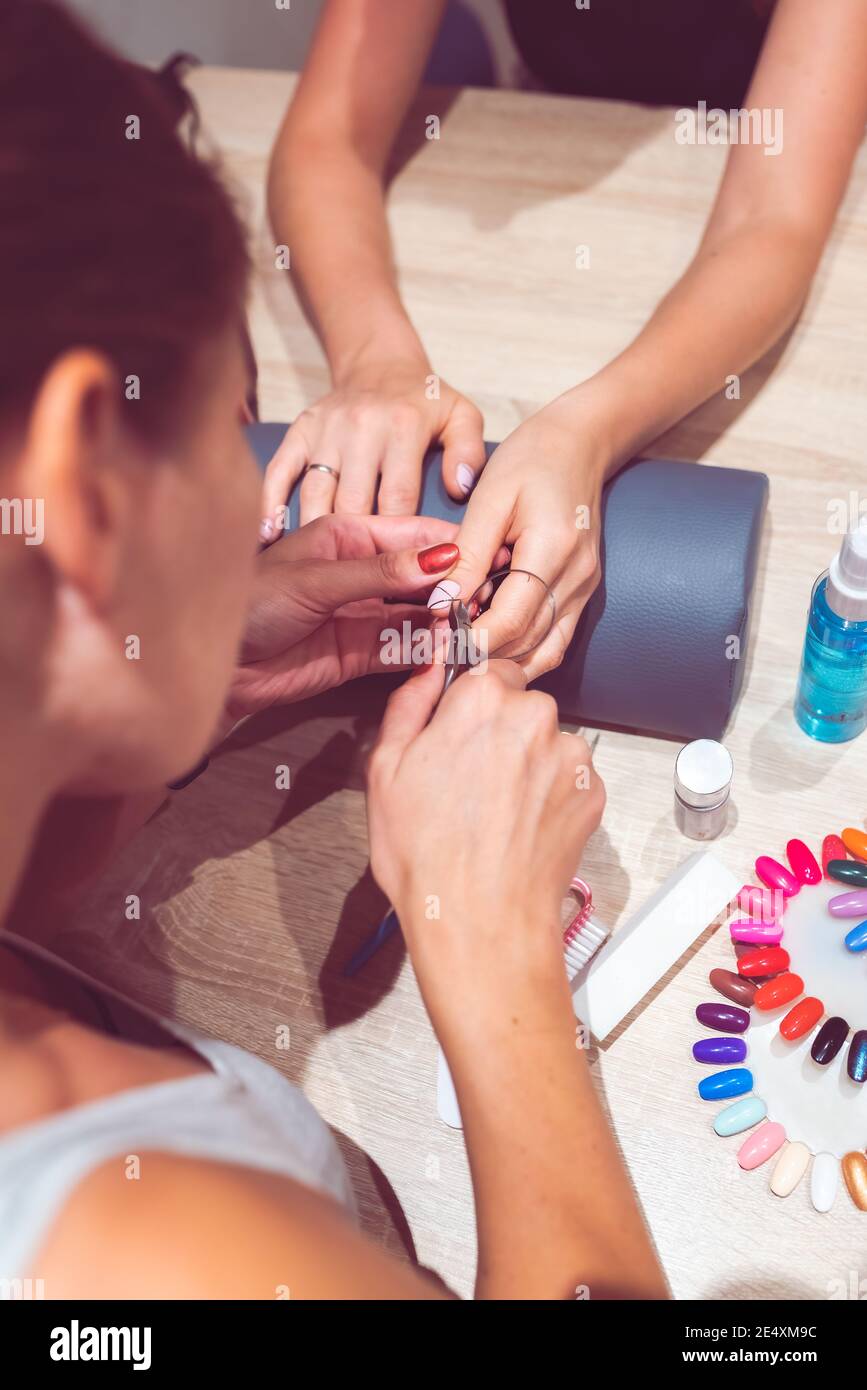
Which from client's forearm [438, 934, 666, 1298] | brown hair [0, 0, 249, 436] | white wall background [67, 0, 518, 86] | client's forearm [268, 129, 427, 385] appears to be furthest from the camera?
white wall background [67, 0, 518, 86]

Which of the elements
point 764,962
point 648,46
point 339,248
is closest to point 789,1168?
point 764,962

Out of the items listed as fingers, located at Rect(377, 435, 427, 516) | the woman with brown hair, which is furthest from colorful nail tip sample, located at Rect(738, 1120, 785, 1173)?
fingers, located at Rect(377, 435, 427, 516)

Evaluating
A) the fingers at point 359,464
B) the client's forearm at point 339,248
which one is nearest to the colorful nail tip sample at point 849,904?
the fingers at point 359,464

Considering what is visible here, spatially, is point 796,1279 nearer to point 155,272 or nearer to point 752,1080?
point 752,1080

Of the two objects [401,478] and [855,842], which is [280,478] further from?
[855,842]

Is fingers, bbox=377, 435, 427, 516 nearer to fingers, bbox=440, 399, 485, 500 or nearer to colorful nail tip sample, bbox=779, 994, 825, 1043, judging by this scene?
fingers, bbox=440, 399, 485, 500

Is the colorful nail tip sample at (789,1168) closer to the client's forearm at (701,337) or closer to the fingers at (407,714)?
the fingers at (407,714)

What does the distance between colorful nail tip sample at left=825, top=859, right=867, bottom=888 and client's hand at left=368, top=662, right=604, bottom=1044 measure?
7.1 inches

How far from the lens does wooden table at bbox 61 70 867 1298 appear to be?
0.64 m

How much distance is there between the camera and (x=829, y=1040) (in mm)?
659

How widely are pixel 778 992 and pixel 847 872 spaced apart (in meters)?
0.10

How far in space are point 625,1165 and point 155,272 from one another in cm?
55

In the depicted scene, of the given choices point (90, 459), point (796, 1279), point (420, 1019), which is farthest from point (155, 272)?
point (796, 1279)

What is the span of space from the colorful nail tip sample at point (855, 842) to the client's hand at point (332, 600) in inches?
12.7
